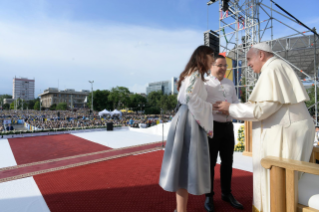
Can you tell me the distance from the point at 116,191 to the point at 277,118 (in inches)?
99.9

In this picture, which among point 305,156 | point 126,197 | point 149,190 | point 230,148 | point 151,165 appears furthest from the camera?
point 151,165

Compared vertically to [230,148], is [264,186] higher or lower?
lower

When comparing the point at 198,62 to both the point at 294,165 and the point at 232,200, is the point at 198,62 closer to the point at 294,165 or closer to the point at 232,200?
the point at 294,165

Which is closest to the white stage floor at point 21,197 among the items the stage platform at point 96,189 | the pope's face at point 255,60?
the stage platform at point 96,189

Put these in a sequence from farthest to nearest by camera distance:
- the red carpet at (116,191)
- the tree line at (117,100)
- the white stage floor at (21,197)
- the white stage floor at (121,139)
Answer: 1. the tree line at (117,100)
2. the white stage floor at (121,139)
3. the white stage floor at (21,197)
4. the red carpet at (116,191)

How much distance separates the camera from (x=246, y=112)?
5.15ft

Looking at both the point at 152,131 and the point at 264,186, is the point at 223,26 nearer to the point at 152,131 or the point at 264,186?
the point at 152,131

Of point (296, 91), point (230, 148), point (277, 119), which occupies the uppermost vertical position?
point (296, 91)

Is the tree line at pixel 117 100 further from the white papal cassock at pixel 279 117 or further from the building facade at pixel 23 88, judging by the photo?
the building facade at pixel 23 88

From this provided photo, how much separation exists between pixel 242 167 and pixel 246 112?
126 inches

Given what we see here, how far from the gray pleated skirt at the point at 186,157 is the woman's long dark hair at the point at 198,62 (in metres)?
0.29

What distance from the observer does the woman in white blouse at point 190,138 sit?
1.53 m

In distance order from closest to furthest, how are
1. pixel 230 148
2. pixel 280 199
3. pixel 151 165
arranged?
pixel 280 199 < pixel 230 148 < pixel 151 165

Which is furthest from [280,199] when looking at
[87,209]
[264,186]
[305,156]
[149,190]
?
[87,209]
